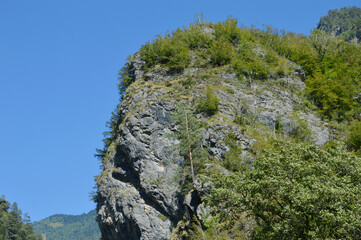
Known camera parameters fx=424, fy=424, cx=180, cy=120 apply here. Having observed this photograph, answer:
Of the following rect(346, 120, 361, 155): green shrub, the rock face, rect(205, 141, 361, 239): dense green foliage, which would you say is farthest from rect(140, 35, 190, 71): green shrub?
rect(205, 141, 361, 239): dense green foliage

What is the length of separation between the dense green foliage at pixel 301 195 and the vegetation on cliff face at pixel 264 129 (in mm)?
44

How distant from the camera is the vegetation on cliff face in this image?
18.2 meters

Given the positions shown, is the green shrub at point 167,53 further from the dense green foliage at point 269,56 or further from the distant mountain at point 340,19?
the distant mountain at point 340,19

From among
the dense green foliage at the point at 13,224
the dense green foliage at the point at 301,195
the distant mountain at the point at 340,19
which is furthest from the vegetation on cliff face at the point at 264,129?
the distant mountain at the point at 340,19

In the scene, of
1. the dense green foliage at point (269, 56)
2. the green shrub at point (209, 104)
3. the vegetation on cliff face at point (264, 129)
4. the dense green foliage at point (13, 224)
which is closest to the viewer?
the vegetation on cliff face at point (264, 129)

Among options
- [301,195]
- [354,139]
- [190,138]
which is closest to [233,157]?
[190,138]

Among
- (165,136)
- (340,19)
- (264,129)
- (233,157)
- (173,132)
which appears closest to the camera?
(233,157)

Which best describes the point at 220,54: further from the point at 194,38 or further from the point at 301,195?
the point at 301,195

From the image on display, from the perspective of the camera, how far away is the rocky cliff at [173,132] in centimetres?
3316

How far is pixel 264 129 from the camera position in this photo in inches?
1503

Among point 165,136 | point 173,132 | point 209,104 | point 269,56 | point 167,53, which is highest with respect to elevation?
point 167,53

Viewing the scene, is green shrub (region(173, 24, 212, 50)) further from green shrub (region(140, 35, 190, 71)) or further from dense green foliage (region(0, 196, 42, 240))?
dense green foliage (region(0, 196, 42, 240))

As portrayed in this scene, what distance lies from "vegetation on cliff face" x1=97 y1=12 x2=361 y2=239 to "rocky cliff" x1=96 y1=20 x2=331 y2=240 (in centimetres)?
21

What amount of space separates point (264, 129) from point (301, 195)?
2097 cm
